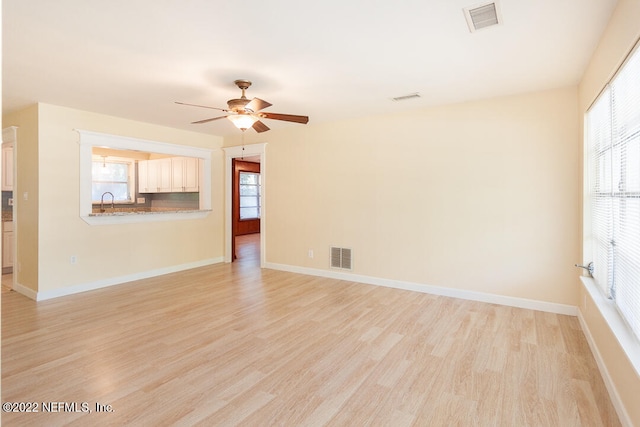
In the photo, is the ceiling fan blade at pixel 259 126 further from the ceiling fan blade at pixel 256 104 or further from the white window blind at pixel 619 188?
the white window blind at pixel 619 188

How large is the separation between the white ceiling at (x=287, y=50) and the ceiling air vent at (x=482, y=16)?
0.15 feet

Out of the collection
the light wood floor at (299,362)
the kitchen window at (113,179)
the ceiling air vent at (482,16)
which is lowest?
the light wood floor at (299,362)

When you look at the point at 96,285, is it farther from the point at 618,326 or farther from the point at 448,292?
the point at 618,326

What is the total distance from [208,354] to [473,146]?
368 centimetres

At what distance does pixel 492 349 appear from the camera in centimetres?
314

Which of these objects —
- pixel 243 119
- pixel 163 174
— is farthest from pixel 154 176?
pixel 243 119

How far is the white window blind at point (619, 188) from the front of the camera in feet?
7.36

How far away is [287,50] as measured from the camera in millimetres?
3016

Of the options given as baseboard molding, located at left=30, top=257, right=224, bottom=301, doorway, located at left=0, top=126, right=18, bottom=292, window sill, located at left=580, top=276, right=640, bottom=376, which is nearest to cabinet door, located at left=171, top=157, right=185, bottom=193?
baseboard molding, located at left=30, top=257, right=224, bottom=301

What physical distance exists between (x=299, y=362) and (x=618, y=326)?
225cm

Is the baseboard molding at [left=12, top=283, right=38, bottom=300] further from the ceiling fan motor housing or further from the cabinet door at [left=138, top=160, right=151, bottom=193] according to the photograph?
A: the ceiling fan motor housing

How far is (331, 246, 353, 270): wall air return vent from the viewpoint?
546 cm

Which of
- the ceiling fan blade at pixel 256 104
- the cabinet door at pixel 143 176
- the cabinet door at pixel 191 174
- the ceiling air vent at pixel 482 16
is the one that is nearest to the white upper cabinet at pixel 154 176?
the cabinet door at pixel 143 176

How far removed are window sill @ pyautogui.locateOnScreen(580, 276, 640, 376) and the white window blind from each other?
0.17ft
